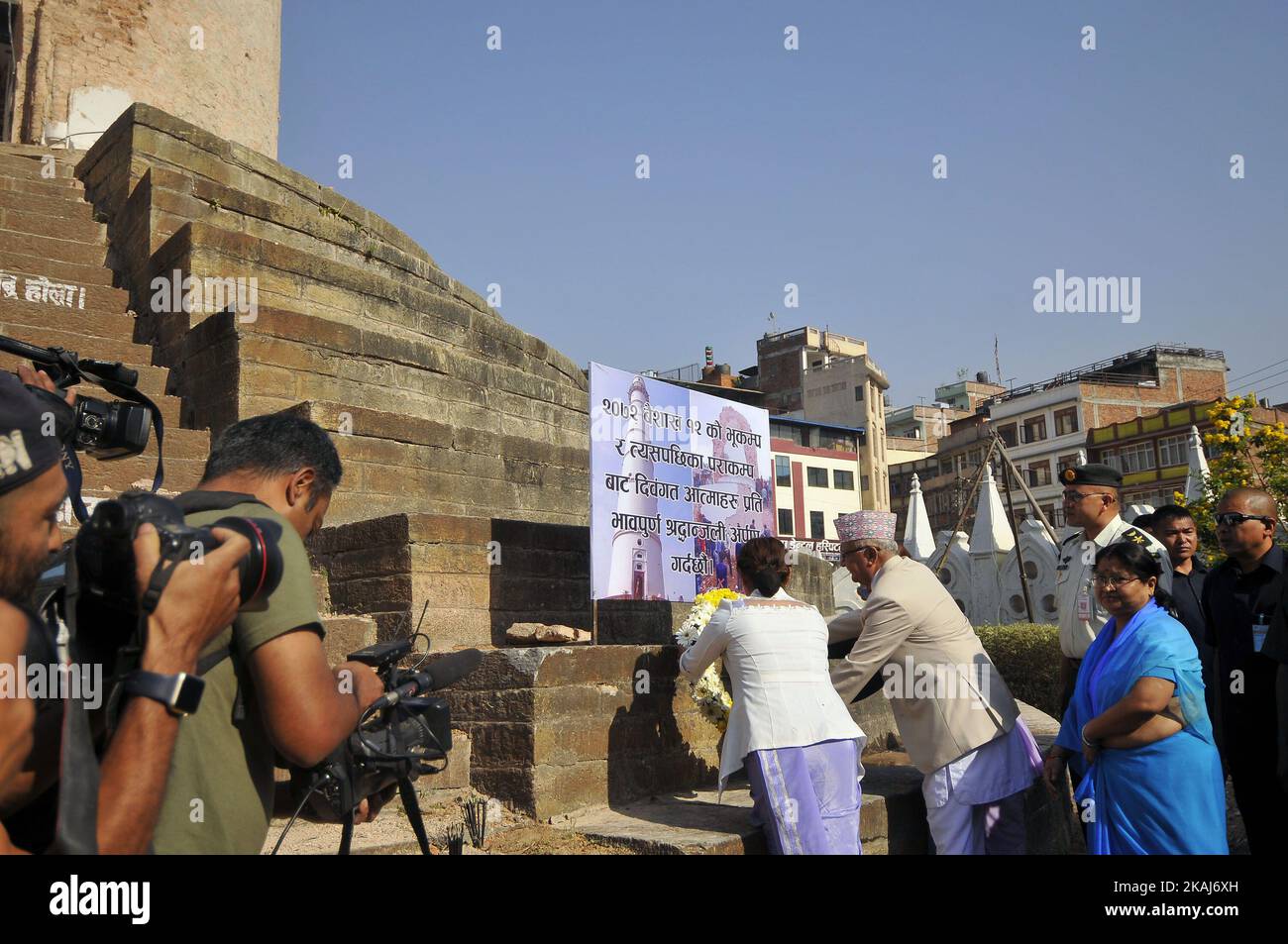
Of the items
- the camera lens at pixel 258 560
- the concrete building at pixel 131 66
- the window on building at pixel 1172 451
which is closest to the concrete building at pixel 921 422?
the window on building at pixel 1172 451

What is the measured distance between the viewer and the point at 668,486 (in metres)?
7.36

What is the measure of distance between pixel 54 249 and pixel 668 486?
7.52 m

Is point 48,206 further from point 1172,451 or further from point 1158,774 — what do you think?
point 1172,451

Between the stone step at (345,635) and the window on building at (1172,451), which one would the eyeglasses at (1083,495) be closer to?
the stone step at (345,635)

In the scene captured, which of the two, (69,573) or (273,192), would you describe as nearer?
(69,573)

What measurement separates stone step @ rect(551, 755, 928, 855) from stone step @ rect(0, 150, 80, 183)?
36.0ft

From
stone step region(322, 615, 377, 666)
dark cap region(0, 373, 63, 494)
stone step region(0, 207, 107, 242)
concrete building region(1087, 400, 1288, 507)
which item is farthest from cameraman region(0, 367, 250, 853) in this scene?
concrete building region(1087, 400, 1288, 507)

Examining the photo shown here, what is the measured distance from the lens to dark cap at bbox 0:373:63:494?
6.13 ft

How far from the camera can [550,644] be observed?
5.73 m

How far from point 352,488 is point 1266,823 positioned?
6.24 m

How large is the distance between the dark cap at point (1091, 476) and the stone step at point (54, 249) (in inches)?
379
